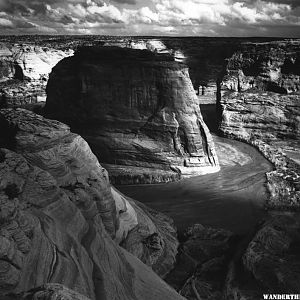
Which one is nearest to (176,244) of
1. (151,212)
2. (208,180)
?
(151,212)

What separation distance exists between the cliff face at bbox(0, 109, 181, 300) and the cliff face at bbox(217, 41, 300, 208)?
23890 millimetres

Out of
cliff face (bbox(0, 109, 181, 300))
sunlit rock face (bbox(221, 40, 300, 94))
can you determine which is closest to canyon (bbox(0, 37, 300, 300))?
cliff face (bbox(0, 109, 181, 300))

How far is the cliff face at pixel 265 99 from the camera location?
39.9 meters

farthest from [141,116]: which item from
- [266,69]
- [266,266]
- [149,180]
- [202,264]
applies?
[266,69]

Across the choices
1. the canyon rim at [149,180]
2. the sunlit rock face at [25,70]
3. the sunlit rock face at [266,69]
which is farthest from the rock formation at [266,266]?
the sunlit rock face at [25,70]

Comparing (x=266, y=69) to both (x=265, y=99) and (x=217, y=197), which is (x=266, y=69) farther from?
(x=217, y=197)

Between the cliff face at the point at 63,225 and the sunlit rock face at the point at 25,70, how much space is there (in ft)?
157

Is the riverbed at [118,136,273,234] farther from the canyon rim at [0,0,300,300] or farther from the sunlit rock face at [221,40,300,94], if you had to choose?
→ the sunlit rock face at [221,40,300,94]

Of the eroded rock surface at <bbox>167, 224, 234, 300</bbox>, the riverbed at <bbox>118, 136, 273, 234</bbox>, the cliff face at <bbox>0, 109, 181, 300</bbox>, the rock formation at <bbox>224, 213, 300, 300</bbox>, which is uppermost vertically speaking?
the cliff face at <bbox>0, 109, 181, 300</bbox>

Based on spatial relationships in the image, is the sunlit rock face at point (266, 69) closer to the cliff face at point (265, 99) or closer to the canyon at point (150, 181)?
the cliff face at point (265, 99)

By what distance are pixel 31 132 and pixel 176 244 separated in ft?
25.3

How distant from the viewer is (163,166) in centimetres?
2842

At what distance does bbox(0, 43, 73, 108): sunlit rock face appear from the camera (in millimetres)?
59938

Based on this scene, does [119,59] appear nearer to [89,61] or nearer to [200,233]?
[89,61]
